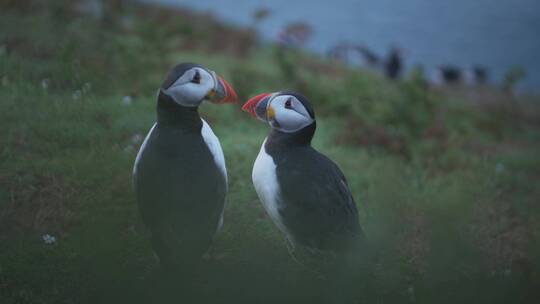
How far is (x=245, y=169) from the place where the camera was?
4.32 m

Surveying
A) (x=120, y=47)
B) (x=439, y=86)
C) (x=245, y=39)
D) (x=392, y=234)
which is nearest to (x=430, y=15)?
(x=439, y=86)

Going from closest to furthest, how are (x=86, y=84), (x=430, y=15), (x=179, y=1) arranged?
(x=86, y=84) < (x=430, y=15) < (x=179, y=1)

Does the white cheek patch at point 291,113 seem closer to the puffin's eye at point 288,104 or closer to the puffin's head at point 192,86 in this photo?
the puffin's eye at point 288,104

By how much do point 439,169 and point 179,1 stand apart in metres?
7.24

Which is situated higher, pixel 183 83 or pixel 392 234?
pixel 183 83

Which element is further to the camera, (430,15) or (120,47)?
(430,15)

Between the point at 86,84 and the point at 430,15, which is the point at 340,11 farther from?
Answer: the point at 86,84

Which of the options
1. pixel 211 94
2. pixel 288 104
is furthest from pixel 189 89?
pixel 288 104

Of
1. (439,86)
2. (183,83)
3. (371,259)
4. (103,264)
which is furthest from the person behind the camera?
(439,86)

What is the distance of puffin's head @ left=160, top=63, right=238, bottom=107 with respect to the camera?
2.86m

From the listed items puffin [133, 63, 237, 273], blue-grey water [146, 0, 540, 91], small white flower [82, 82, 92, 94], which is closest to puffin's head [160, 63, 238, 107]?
puffin [133, 63, 237, 273]

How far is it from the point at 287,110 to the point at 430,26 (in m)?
6.44

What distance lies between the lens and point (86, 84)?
4711 mm

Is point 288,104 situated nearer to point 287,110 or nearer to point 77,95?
point 287,110
